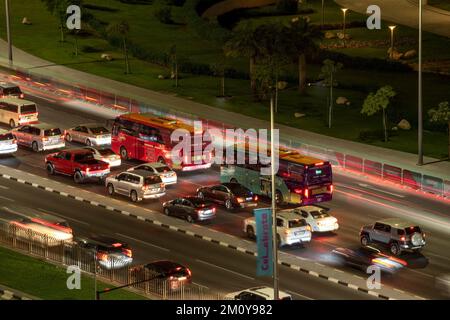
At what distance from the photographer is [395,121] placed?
91.0 meters

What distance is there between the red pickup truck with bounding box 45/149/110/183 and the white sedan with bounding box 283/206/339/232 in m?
14.4

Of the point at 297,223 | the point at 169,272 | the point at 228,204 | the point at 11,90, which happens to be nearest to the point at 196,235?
the point at 297,223

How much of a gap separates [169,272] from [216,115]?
39.3m

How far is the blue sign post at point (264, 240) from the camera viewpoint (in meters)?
50.1

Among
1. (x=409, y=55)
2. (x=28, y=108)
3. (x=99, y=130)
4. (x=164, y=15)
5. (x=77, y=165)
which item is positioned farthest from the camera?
(x=164, y=15)

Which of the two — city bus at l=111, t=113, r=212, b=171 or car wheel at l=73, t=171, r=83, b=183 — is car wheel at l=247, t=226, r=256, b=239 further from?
car wheel at l=73, t=171, r=83, b=183

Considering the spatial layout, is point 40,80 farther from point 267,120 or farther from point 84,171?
point 84,171

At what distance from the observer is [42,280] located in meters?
53.5

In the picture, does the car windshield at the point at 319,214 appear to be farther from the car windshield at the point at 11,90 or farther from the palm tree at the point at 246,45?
the car windshield at the point at 11,90

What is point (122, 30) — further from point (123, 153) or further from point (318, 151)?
point (318, 151)

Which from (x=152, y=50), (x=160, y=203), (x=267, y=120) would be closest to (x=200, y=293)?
(x=160, y=203)
